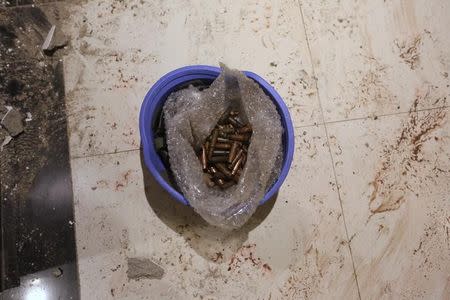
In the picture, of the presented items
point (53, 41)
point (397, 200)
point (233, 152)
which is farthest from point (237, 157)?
point (53, 41)

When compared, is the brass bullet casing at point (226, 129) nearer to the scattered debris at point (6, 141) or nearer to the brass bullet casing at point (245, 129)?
the brass bullet casing at point (245, 129)

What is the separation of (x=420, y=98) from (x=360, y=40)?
305mm

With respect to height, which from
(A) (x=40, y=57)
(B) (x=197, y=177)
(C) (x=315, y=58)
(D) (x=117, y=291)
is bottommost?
(D) (x=117, y=291)

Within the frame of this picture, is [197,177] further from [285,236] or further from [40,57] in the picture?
[40,57]

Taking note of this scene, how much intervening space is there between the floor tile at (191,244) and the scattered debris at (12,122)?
0.21 metres

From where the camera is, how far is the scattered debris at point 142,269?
50.7 inches

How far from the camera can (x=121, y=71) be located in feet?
4.56

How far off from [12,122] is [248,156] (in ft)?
2.56

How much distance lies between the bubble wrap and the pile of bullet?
41mm

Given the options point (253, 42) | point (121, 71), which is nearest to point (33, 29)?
point (121, 71)

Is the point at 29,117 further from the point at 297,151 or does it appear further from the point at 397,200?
the point at 397,200

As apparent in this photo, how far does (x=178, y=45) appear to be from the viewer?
1.42 meters

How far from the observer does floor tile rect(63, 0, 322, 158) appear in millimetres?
1386

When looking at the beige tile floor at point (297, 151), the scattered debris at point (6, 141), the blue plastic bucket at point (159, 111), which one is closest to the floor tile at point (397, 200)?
the beige tile floor at point (297, 151)
